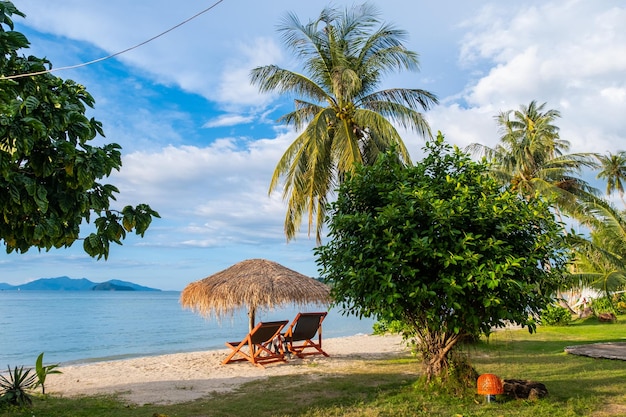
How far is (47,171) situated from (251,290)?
751cm

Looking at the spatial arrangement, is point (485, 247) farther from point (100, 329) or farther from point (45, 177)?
point (100, 329)

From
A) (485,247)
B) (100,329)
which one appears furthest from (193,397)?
(100,329)

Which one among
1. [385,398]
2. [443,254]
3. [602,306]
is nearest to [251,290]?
[385,398]

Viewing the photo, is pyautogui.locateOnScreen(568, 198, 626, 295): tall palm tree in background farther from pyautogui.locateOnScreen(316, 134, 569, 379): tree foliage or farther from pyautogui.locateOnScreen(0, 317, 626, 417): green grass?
pyautogui.locateOnScreen(316, 134, 569, 379): tree foliage

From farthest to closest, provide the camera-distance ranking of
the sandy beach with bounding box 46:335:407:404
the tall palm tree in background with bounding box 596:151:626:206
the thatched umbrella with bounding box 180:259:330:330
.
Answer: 1. the tall palm tree in background with bounding box 596:151:626:206
2. the thatched umbrella with bounding box 180:259:330:330
3. the sandy beach with bounding box 46:335:407:404

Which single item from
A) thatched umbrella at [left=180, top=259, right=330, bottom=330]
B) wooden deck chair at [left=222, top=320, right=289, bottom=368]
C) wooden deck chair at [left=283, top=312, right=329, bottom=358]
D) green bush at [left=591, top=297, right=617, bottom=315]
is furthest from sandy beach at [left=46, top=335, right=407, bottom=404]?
green bush at [left=591, top=297, right=617, bottom=315]

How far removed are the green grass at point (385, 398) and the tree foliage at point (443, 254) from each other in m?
0.77

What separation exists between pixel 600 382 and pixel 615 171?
30522 millimetres

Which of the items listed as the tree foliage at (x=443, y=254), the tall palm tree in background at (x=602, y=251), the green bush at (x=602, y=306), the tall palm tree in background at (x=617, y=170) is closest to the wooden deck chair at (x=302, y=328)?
the tree foliage at (x=443, y=254)

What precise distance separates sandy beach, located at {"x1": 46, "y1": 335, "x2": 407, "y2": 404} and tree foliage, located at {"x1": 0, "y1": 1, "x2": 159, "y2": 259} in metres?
3.81

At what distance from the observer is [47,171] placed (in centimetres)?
330

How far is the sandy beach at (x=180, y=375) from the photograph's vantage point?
293 inches

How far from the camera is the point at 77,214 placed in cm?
360

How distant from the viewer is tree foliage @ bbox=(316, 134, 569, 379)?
18.7 ft
